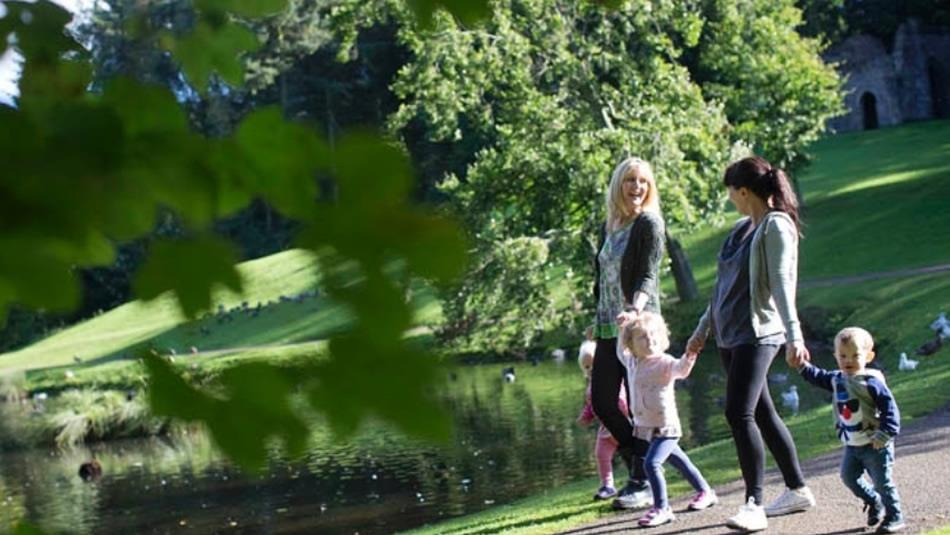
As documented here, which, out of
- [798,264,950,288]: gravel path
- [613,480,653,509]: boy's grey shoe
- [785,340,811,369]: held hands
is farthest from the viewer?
[798,264,950,288]: gravel path

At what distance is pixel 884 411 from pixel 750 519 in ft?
2.65

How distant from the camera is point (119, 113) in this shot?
3.62ft

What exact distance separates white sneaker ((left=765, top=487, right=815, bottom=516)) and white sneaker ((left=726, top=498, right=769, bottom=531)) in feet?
0.98

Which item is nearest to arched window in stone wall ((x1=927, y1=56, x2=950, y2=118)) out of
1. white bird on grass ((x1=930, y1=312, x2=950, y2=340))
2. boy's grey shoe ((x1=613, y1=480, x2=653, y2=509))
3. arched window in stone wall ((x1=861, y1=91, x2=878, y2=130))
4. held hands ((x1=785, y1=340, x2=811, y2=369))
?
arched window in stone wall ((x1=861, y1=91, x2=878, y2=130))

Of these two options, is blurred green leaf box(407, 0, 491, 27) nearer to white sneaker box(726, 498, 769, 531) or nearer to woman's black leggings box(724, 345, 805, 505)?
woman's black leggings box(724, 345, 805, 505)

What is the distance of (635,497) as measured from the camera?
7.67 meters

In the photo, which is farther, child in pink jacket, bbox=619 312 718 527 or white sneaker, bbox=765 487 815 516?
child in pink jacket, bbox=619 312 718 527

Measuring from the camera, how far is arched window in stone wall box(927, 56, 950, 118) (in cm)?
5384

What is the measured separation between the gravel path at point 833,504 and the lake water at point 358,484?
2467mm

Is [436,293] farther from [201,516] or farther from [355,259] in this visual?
[201,516]

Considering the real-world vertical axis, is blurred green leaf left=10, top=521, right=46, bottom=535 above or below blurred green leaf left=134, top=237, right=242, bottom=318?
below

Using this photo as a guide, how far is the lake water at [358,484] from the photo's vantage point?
12227 mm

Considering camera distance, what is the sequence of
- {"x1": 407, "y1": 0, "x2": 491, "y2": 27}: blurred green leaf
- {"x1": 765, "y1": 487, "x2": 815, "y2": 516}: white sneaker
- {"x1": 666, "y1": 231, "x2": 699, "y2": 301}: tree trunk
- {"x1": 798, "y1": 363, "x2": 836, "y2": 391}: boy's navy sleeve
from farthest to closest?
{"x1": 666, "y1": 231, "x2": 699, "y2": 301}: tree trunk → {"x1": 765, "y1": 487, "x2": 815, "y2": 516}: white sneaker → {"x1": 798, "y1": 363, "x2": 836, "y2": 391}: boy's navy sleeve → {"x1": 407, "y1": 0, "x2": 491, "y2": 27}: blurred green leaf

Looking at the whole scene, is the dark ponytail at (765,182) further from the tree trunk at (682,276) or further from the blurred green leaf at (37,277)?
the tree trunk at (682,276)
